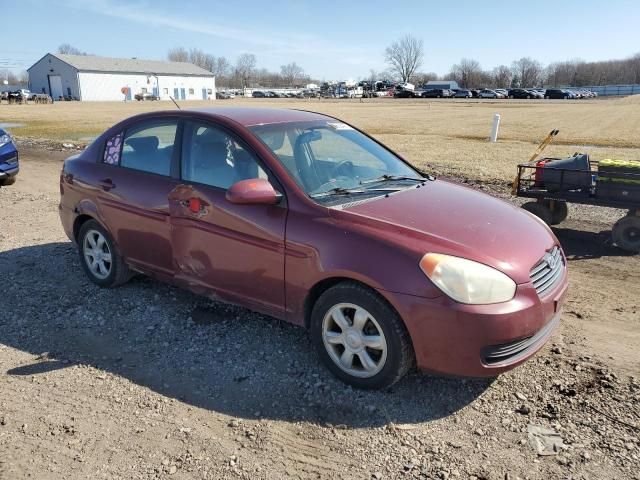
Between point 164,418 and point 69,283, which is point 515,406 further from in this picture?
point 69,283

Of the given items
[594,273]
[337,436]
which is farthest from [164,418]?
[594,273]

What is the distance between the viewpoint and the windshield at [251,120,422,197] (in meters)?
3.95

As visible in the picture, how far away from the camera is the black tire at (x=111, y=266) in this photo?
4.98 m

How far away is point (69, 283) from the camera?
17.5ft

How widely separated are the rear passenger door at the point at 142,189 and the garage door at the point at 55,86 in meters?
98.1

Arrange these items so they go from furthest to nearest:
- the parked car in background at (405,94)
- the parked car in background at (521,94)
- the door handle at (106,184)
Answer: the parked car in background at (405,94) < the parked car in background at (521,94) < the door handle at (106,184)

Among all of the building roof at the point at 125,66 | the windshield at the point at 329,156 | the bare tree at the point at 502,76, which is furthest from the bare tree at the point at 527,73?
the windshield at the point at 329,156

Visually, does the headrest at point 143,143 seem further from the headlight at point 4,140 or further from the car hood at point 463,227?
the headlight at point 4,140

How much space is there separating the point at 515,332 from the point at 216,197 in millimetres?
2246

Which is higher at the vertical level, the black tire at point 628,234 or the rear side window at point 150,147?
the rear side window at point 150,147

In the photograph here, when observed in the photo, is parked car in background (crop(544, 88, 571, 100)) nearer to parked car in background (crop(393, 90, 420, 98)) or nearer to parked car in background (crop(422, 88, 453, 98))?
parked car in background (crop(422, 88, 453, 98))

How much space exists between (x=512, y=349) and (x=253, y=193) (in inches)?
73.8

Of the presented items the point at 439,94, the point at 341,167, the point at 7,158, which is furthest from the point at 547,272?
the point at 439,94

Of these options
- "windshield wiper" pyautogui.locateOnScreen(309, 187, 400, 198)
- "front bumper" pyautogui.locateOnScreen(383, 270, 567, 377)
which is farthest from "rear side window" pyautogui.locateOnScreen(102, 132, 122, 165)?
"front bumper" pyautogui.locateOnScreen(383, 270, 567, 377)
